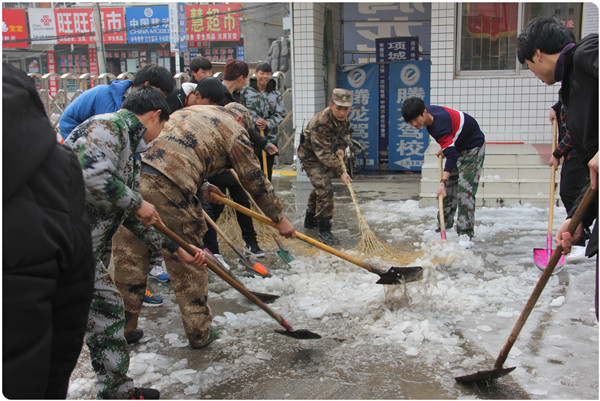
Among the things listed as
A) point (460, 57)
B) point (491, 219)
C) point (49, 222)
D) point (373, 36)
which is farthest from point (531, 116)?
point (49, 222)

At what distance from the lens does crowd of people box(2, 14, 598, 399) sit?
4.37ft

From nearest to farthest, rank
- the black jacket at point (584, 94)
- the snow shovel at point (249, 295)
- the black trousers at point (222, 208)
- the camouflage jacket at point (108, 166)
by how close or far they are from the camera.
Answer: the black jacket at point (584, 94)
the camouflage jacket at point (108, 166)
the snow shovel at point (249, 295)
the black trousers at point (222, 208)

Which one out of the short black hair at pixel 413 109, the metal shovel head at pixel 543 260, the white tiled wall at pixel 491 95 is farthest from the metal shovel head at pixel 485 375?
the white tiled wall at pixel 491 95

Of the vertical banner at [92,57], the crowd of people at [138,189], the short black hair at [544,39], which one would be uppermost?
the vertical banner at [92,57]

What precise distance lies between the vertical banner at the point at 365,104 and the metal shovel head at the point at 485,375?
771 centimetres

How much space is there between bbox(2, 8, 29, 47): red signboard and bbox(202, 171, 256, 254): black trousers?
30.2 m

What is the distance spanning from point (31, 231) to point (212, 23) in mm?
29432

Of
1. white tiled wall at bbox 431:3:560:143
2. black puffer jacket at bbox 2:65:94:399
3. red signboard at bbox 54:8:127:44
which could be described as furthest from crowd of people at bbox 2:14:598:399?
red signboard at bbox 54:8:127:44

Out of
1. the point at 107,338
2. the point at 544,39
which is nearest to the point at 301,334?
the point at 107,338

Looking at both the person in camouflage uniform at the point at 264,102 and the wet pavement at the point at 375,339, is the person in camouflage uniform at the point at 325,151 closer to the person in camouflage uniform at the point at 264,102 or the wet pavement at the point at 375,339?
the person in camouflage uniform at the point at 264,102

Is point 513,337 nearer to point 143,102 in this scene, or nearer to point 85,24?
point 143,102

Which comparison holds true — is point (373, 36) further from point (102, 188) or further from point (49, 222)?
point (49, 222)

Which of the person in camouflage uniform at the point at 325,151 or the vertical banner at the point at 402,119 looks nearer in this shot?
the person in camouflage uniform at the point at 325,151

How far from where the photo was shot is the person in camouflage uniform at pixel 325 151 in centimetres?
611
